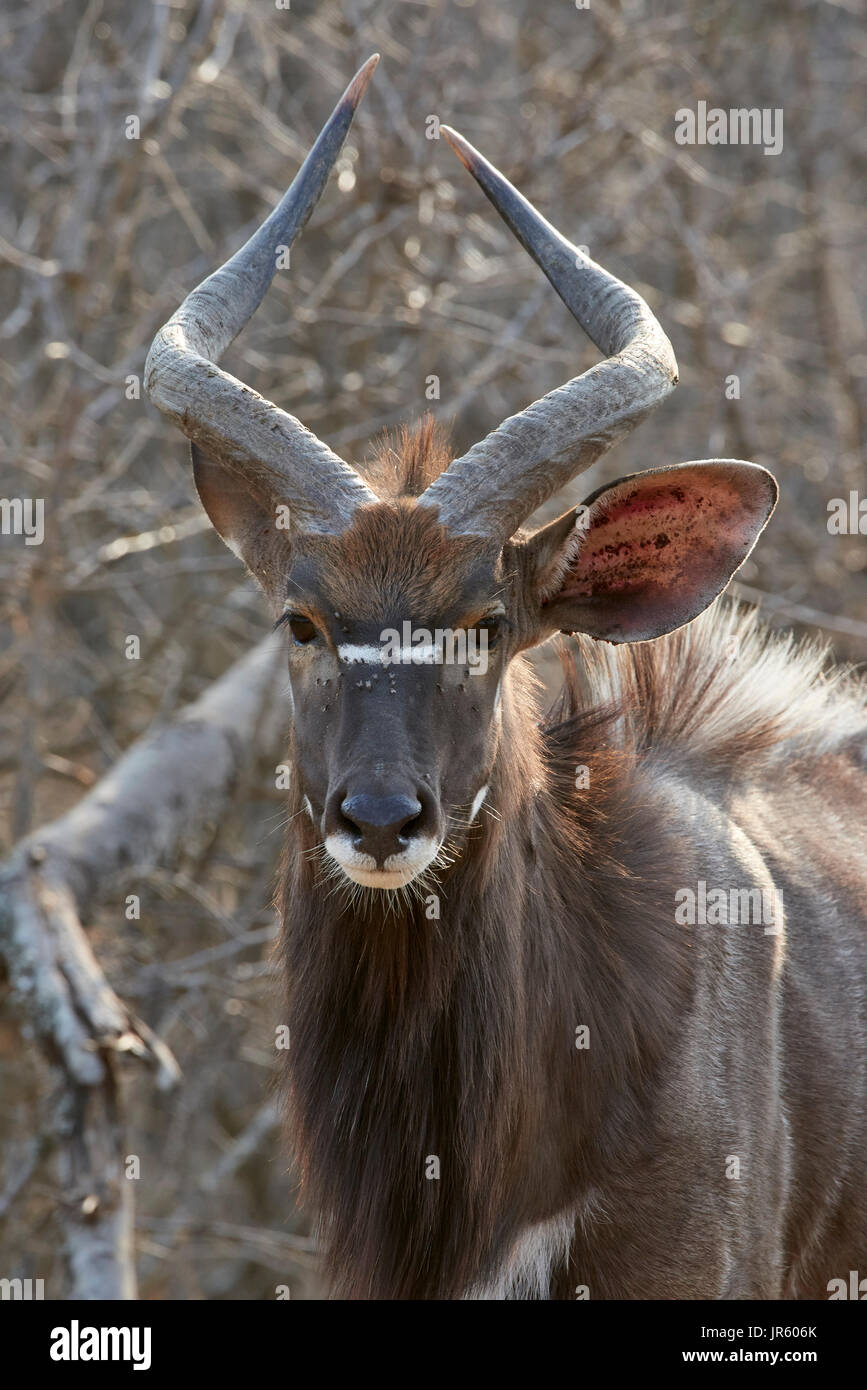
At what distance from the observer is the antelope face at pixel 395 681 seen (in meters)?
4.01

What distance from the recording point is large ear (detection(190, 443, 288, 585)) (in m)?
4.90

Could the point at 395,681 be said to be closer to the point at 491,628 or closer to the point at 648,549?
the point at 491,628

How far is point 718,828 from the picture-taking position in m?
5.48

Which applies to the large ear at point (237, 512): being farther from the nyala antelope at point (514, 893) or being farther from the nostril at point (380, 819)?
the nostril at point (380, 819)

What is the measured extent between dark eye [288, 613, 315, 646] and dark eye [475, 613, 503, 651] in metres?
0.45

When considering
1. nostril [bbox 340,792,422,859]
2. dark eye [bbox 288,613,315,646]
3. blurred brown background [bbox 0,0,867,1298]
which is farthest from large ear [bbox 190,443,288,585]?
blurred brown background [bbox 0,0,867,1298]

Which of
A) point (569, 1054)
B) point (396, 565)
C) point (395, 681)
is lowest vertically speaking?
point (569, 1054)

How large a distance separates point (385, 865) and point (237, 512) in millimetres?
1454

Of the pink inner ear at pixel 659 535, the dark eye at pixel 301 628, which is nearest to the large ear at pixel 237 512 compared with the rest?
the dark eye at pixel 301 628

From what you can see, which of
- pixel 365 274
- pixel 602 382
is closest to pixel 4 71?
pixel 365 274

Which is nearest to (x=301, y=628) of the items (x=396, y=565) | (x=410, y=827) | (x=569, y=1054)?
(x=396, y=565)

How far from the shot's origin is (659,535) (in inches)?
188

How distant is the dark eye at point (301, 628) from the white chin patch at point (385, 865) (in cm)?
68

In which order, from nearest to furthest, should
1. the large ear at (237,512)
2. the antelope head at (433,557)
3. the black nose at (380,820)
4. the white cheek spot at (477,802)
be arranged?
the black nose at (380,820), the antelope head at (433,557), the white cheek spot at (477,802), the large ear at (237,512)
